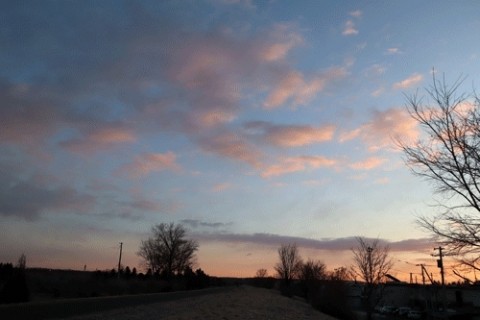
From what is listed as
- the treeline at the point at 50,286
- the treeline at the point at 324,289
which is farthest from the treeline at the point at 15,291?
the treeline at the point at 324,289

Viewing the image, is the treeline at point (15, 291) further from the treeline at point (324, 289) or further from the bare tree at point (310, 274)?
the bare tree at point (310, 274)

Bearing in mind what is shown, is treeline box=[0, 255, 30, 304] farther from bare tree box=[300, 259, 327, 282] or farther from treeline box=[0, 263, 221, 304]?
bare tree box=[300, 259, 327, 282]

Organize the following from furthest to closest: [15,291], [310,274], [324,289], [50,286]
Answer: [310,274], [324,289], [50,286], [15,291]

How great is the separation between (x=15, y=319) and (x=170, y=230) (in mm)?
93429

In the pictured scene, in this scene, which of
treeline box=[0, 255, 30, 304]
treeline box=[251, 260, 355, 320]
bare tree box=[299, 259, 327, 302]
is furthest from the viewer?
bare tree box=[299, 259, 327, 302]

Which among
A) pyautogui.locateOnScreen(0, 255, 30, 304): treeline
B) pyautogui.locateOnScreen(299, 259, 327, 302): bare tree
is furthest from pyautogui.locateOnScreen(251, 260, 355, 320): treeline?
pyautogui.locateOnScreen(0, 255, 30, 304): treeline

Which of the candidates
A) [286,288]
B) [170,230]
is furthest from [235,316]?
[170,230]

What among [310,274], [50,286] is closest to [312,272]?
[310,274]

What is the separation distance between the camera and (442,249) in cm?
1092

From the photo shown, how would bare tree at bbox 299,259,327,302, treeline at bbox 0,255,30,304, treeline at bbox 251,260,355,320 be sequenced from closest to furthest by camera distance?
treeline at bbox 0,255,30,304 → treeline at bbox 251,260,355,320 → bare tree at bbox 299,259,327,302

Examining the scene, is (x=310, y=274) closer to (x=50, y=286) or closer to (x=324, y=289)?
(x=324, y=289)

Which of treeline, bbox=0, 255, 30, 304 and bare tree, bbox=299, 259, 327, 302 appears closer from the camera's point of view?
treeline, bbox=0, 255, 30, 304

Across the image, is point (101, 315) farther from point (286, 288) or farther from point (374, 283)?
point (286, 288)

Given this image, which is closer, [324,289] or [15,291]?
[15,291]
